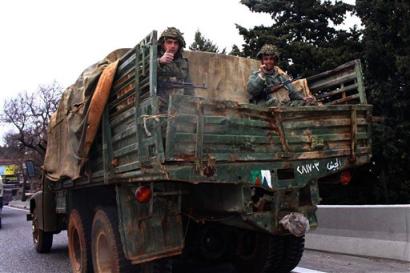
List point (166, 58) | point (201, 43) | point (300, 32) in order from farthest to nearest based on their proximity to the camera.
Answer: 1. point (201, 43)
2. point (300, 32)
3. point (166, 58)

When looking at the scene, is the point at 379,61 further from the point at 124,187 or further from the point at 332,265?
the point at 124,187

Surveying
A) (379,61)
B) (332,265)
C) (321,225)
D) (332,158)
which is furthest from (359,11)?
(332,158)

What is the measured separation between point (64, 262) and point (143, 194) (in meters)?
4.71

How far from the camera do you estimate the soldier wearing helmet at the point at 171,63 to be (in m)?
5.38

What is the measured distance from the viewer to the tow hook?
15.7 feet

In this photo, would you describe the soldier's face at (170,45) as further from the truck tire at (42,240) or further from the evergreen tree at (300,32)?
the evergreen tree at (300,32)

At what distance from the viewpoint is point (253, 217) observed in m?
4.73

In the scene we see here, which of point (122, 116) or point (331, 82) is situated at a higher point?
point (331, 82)

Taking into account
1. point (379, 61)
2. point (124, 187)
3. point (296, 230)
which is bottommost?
point (296, 230)

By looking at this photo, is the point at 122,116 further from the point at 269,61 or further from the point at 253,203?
the point at 269,61

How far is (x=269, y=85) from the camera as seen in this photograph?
6.15 meters

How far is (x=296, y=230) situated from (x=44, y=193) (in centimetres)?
564

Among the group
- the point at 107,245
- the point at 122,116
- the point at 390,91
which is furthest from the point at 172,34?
the point at 390,91

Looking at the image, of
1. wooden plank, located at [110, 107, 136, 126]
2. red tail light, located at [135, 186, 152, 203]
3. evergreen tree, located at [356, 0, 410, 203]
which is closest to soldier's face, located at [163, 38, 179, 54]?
wooden plank, located at [110, 107, 136, 126]
